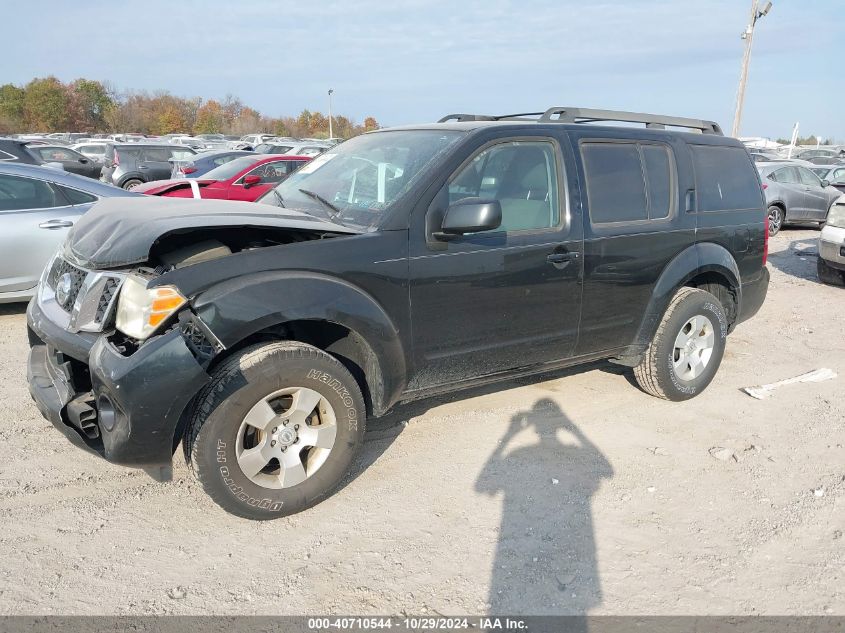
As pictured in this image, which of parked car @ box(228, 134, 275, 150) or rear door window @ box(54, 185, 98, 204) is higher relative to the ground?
rear door window @ box(54, 185, 98, 204)

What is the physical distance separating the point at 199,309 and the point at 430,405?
2169 millimetres

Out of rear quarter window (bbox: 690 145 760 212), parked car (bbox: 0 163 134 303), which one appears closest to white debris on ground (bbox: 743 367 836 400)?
rear quarter window (bbox: 690 145 760 212)

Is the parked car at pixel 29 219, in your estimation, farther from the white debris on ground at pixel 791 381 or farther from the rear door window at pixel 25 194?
the white debris on ground at pixel 791 381

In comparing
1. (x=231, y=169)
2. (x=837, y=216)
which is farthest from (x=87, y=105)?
(x=837, y=216)

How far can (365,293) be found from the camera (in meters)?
3.25

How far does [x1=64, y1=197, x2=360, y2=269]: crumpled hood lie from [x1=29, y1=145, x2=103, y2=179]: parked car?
50.0 ft

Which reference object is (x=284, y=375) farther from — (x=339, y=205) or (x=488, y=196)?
(x=488, y=196)

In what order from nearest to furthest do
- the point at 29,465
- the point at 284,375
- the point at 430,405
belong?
1. the point at 284,375
2. the point at 29,465
3. the point at 430,405

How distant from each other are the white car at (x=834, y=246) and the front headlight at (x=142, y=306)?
8.84 meters

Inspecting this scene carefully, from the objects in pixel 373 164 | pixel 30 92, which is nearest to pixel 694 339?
pixel 373 164

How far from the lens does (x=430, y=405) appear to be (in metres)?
4.61

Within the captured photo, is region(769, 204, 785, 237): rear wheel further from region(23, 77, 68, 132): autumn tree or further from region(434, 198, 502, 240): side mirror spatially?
region(23, 77, 68, 132): autumn tree

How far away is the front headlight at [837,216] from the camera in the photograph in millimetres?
8781

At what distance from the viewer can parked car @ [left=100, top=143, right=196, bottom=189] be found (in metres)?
17.4
